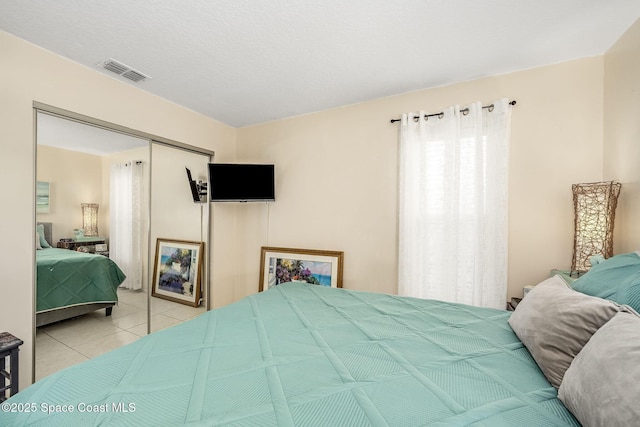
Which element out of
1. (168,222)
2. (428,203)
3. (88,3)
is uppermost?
(88,3)

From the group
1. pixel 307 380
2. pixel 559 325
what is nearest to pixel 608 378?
pixel 559 325

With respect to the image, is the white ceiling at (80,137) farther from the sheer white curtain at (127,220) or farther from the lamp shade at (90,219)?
the lamp shade at (90,219)

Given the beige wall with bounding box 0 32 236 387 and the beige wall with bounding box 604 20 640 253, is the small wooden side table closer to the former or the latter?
the beige wall with bounding box 0 32 236 387

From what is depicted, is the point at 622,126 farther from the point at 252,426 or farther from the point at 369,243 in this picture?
the point at 252,426

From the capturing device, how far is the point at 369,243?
9.87 feet

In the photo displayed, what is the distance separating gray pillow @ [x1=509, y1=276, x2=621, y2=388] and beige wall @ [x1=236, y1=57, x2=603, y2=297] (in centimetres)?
128

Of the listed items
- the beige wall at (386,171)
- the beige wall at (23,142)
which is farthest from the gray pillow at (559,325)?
the beige wall at (23,142)

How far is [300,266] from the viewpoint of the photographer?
3.35m

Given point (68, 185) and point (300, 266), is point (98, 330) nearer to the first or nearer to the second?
point (68, 185)

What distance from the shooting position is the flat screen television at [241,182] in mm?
3350

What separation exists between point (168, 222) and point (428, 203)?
2.82m

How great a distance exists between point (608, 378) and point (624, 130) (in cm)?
201

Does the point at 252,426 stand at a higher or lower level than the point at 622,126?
lower

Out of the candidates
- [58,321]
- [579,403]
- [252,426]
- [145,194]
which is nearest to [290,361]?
[252,426]
